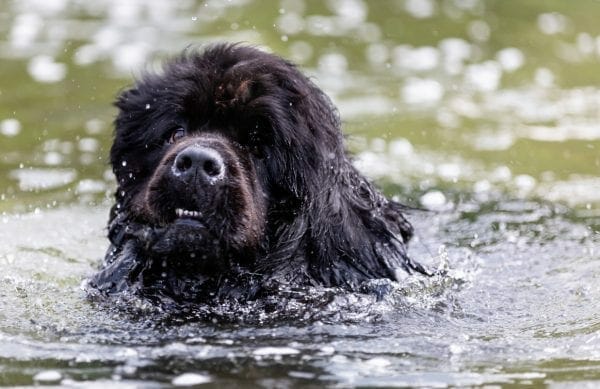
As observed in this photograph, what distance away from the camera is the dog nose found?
5.16 m

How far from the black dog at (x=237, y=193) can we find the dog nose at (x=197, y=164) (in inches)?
0.8

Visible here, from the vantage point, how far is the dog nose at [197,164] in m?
5.16

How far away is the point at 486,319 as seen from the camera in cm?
568

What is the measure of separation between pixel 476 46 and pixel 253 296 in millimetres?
7712

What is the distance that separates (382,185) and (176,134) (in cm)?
296

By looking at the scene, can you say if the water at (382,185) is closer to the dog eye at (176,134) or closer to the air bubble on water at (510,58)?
the air bubble on water at (510,58)

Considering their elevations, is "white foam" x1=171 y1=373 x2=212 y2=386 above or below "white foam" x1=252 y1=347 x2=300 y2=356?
below

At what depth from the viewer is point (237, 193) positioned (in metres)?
5.27

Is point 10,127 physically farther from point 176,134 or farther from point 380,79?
point 176,134

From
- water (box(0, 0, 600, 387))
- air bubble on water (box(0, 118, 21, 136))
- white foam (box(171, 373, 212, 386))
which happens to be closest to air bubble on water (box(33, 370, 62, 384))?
water (box(0, 0, 600, 387))

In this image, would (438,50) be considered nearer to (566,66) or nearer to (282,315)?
(566,66)

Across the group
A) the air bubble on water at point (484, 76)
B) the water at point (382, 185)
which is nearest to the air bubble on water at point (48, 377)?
the water at point (382, 185)

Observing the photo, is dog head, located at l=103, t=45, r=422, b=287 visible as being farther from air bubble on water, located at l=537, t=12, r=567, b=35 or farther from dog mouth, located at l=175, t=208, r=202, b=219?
air bubble on water, located at l=537, t=12, r=567, b=35

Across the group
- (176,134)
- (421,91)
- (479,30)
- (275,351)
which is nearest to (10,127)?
(421,91)
